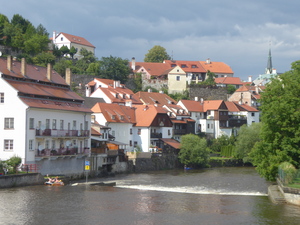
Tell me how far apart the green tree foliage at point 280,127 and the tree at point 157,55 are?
108 metres

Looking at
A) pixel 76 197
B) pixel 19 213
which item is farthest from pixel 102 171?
pixel 19 213

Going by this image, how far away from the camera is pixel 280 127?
164 feet

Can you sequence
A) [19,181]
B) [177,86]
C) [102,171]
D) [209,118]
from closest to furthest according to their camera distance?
[19,181] → [102,171] → [209,118] → [177,86]

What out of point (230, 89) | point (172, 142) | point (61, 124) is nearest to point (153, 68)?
point (230, 89)

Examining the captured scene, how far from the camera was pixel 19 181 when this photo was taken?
1955 inches

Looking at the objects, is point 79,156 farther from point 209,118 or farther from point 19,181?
point 209,118

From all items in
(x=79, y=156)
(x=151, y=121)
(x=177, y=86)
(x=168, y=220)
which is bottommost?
(x=168, y=220)

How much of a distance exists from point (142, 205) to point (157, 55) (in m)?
121

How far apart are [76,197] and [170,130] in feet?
164

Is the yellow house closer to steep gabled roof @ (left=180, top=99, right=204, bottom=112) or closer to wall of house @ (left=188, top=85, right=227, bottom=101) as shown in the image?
wall of house @ (left=188, top=85, right=227, bottom=101)

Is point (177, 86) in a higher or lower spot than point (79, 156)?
higher

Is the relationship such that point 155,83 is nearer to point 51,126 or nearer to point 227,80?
point 227,80

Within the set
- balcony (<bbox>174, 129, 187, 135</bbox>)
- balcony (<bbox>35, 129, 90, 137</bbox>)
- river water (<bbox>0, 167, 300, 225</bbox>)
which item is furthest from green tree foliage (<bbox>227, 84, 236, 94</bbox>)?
river water (<bbox>0, 167, 300, 225</bbox>)

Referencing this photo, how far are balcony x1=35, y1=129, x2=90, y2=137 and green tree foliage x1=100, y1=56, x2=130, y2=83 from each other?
58.0 meters
